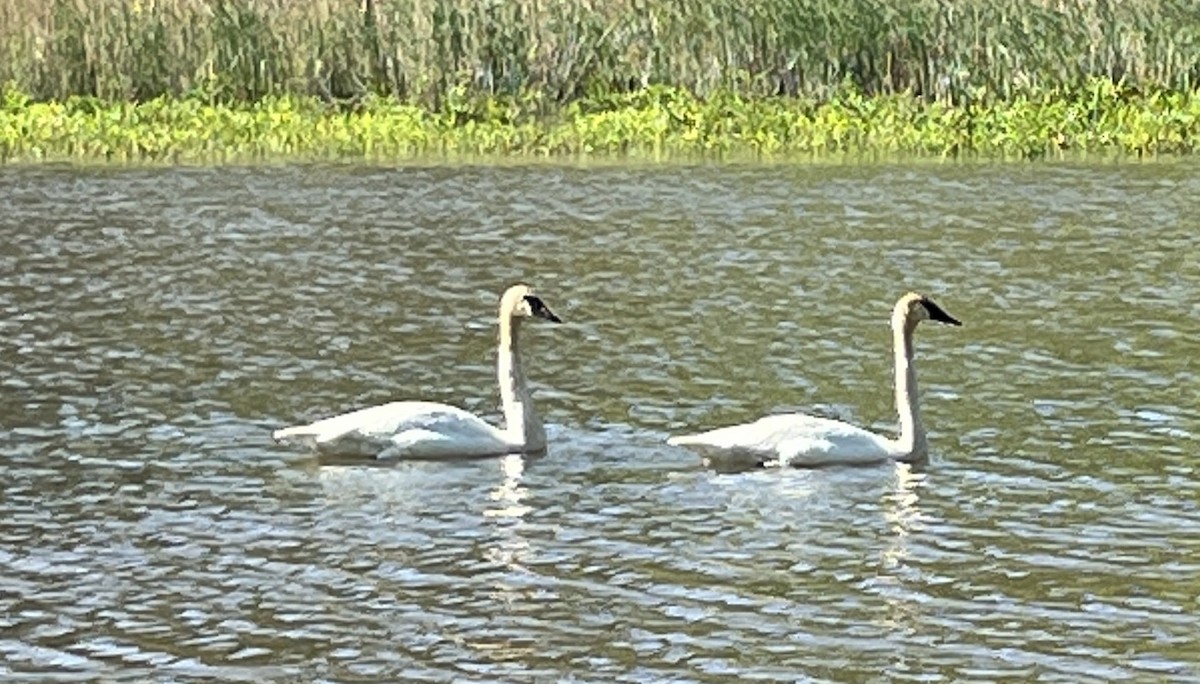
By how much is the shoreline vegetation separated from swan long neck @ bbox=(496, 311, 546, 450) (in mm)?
14534

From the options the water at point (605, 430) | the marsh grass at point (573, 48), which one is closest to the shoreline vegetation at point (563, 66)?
the marsh grass at point (573, 48)

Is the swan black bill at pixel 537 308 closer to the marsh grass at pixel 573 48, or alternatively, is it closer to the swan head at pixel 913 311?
the swan head at pixel 913 311

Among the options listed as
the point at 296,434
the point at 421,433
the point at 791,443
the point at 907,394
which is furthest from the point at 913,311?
the point at 296,434

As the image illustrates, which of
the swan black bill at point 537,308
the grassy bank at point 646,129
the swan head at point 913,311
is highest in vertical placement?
the grassy bank at point 646,129

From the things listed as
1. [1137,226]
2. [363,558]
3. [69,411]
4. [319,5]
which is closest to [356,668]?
[363,558]

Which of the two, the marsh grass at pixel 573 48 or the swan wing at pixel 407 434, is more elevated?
the marsh grass at pixel 573 48

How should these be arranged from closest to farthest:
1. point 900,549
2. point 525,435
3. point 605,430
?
point 900,549
point 525,435
point 605,430

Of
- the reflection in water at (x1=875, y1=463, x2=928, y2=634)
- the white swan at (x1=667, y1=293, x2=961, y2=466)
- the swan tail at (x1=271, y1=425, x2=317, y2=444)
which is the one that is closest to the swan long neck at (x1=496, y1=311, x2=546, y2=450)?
the white swan at (x1=667, y1=293, x2=961, y2=466)

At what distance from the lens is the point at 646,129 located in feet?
99.4

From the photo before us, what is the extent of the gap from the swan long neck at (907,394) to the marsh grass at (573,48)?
15971 millimetres

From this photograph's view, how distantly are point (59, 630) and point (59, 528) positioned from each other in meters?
2.02

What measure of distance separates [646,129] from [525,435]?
15555mm

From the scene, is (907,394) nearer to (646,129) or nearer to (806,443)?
(806,443)

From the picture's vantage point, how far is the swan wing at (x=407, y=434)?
48.8ft
